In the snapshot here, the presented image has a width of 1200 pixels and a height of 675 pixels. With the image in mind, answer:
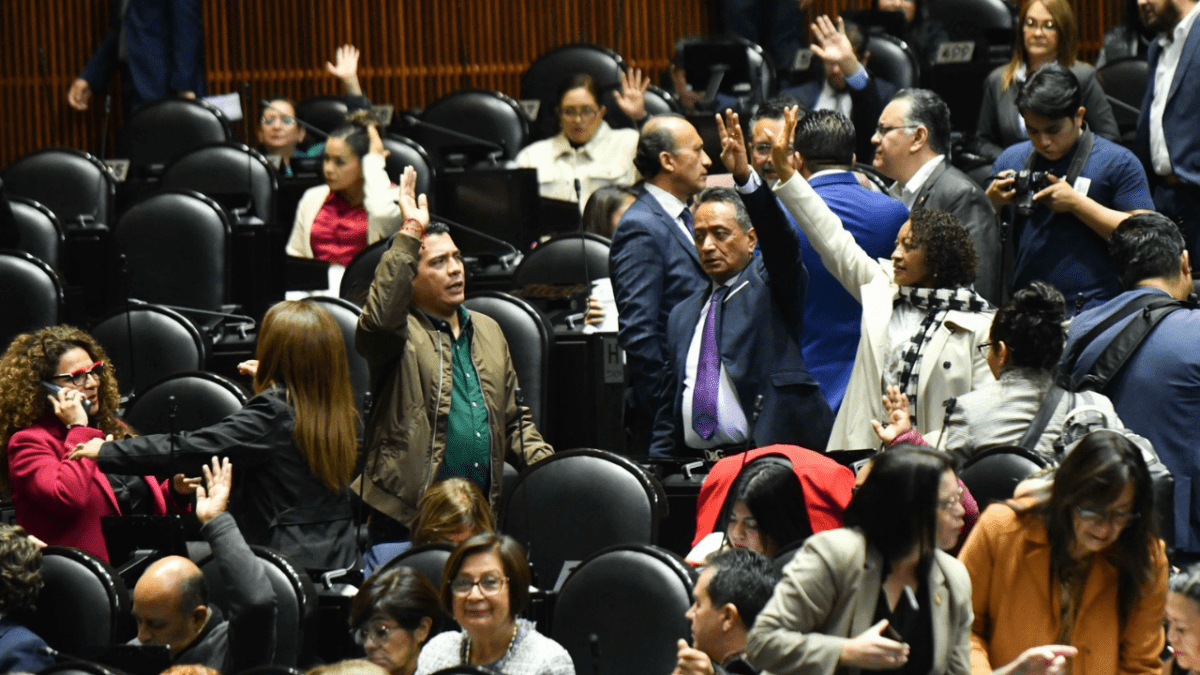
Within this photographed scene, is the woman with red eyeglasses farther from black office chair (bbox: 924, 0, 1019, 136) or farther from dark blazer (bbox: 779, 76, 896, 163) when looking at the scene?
black office chair (bbox: 924, 0, 1019, 136)

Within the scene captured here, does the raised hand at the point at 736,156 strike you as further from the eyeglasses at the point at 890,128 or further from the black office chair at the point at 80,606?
the black office chair at the point at 80,606

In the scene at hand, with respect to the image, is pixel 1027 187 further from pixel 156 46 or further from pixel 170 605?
pixel 156 46

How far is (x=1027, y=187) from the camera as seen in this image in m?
4.17

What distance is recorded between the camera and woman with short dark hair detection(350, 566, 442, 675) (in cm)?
331

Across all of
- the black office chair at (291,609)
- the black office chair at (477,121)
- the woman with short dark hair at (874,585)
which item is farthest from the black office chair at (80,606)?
the black office chair at (477,121)

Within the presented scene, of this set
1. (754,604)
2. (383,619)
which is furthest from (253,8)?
(754,604)

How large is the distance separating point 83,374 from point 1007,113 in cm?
284

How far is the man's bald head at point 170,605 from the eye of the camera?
11.2ft

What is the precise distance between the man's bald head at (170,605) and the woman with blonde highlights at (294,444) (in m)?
0.33

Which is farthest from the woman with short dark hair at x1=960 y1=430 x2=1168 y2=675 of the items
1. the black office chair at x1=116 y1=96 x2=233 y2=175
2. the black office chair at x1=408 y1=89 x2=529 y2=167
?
the black office chair at x1=116 y1=96 x2=233 y2=175

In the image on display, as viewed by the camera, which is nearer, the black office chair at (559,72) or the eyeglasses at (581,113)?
the eyeglasses at (581,113)

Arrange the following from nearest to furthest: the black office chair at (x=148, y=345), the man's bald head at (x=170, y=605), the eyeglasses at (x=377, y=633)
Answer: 1. the eyeglasses at (x=377, y=633)
2. the man's bald head at (x=170, y=605)
3. the black office chair at (x=148, y=345)

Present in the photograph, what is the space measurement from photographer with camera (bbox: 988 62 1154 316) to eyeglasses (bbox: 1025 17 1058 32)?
3.75 ft

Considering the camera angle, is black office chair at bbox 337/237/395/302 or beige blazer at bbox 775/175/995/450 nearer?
beige blazer at bbox 775/175/995/450
